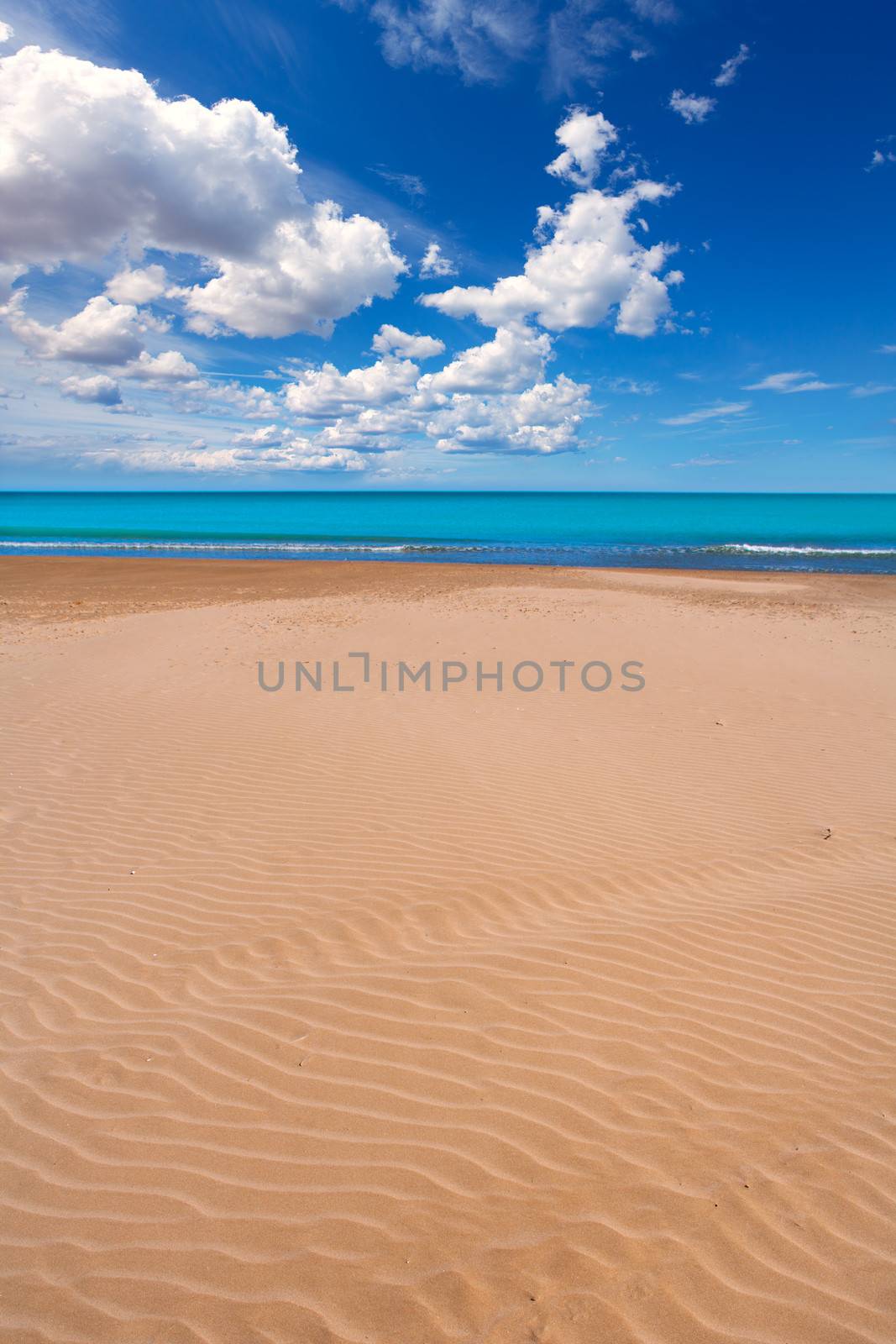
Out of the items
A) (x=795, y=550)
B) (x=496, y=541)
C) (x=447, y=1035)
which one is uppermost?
(x=496, y=541)

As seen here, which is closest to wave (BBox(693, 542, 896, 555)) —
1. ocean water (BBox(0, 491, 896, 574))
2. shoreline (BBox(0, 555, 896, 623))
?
ocean water (BBox(0, 491, 896, 574))

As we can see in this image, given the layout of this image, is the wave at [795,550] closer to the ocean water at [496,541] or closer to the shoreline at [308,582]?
the ocean water at [496,541]

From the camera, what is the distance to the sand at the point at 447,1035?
2.55 m

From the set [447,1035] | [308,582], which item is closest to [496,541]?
[308,582]

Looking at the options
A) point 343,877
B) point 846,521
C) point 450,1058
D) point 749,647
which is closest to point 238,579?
point 749,647

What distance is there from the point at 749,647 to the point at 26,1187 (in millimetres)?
15402

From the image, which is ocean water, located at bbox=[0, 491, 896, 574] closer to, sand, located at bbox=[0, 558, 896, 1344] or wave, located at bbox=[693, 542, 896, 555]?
wave, located at bbox=[693, 542, 896, 555]

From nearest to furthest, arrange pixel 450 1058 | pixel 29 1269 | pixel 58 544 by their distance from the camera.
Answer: pixel 29 1269 < pixel 450 1058 < pixel 58 544

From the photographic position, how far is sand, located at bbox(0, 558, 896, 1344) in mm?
2547

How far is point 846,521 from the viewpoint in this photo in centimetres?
7650

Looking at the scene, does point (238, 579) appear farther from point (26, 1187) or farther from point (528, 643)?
point (26, 1187)

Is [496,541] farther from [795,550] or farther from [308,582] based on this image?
[308,582]

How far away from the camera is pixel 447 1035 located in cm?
380

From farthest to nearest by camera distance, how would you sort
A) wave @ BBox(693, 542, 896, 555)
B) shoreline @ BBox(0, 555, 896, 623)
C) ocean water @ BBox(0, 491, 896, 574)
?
wave @ BBox(693, 542, 896, 555)
ocean water @ BBox(0, 491, 896, 574)
shoreline @ BBox(0, 555, 896, 623)
